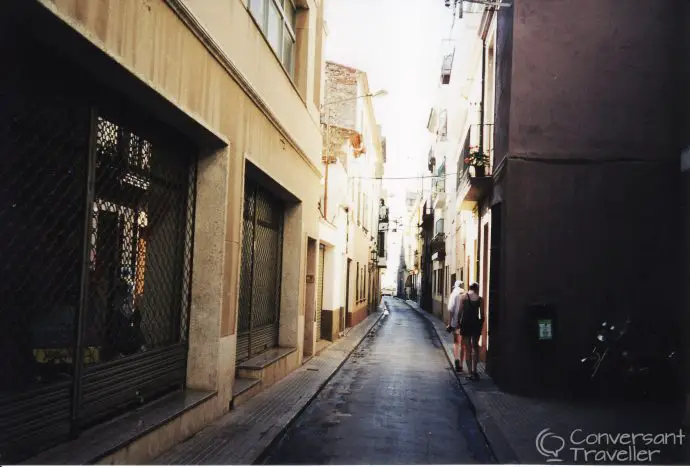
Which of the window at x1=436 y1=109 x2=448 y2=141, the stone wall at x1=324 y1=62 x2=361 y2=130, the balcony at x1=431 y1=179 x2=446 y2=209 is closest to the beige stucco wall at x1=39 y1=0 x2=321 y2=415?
the stone wall at x1=324 y1=62 x2=361 y2=130

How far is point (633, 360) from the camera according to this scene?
9.41 m

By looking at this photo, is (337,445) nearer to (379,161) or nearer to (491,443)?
(491,443)

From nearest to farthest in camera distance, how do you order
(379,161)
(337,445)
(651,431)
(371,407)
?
(337,445) < (651,431) < (371,407) < (379,161)

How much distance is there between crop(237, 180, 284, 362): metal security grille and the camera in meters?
9.89

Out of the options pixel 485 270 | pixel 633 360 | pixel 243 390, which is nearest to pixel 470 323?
pixel 485 270

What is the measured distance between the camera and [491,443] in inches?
266

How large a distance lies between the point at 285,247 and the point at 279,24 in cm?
412

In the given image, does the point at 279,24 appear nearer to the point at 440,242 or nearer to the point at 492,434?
the point at 492,434

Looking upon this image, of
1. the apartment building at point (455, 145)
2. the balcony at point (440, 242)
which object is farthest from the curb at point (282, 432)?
the balcony at point (440, 242)

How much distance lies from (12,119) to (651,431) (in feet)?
23.2

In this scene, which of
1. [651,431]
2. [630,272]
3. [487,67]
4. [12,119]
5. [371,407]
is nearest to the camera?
[12,119]

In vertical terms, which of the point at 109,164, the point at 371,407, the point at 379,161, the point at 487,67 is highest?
the point at 379,161

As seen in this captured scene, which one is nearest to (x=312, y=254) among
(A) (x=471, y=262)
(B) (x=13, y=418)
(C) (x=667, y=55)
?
(A) (x=471, y=262)

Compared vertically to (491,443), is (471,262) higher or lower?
higher
